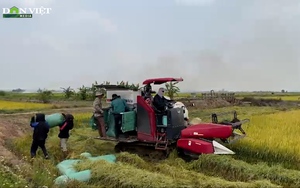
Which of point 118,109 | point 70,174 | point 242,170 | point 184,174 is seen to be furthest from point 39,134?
point 242,170

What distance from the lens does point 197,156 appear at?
29.7 feet

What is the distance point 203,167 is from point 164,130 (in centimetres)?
176

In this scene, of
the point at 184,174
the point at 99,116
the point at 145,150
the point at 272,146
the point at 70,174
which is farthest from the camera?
the point at 99,116

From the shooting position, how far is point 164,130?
9703mm

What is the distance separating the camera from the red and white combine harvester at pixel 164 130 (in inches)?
346

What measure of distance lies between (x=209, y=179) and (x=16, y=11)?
15.3 m

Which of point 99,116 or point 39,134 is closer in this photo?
point 39,134

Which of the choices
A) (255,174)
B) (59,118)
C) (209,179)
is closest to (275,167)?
(255,174)

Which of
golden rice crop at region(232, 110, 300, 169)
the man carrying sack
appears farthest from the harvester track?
golden rice crop at region(232, 110, 300, 169)

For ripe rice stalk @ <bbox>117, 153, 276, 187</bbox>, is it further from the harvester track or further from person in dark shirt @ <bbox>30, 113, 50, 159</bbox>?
person in dark shirt @ <bbox>30, 113, 50, 159</bbox>

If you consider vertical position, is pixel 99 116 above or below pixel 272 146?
above

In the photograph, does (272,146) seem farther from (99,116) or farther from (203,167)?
(99,116)

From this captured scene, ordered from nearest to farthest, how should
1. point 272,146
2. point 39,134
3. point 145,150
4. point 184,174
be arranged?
1. point 184,174
2. point 272,146
3. point 39,134
4. point 145,150

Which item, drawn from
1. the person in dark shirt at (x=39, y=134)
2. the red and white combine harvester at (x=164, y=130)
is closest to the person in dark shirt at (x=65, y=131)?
the person in dark shirt at (x=39, y=134)
